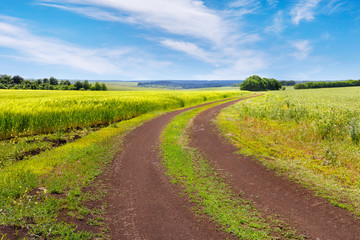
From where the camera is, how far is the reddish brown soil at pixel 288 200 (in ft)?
18.2

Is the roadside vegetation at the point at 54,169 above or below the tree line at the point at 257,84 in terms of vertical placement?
below

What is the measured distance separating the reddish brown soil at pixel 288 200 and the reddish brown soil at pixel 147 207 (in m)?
2.28

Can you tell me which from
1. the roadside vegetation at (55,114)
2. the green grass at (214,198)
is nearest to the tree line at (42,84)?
the roadside vegetation at (55,114)

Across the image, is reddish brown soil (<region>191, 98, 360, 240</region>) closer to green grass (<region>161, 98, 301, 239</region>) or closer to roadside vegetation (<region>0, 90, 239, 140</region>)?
green grass (<region>161, 98, 301, 239</region>)

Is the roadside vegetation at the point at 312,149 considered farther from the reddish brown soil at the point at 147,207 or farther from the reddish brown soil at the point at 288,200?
the reddish brown soil at the point at 147,207

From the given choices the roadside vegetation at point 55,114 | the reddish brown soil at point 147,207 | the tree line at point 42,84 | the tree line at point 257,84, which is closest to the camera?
the reddish brown soil at point 147,207

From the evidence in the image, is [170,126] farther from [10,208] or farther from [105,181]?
[10,208]

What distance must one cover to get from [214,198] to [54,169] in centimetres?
740

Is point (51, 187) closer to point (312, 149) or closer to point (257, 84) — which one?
point (312, 149)

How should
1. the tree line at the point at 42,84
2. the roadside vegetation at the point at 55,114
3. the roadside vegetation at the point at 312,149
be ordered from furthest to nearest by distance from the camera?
the tree line at the point at 42,84, the roadside vegetation at the point at 55,114, the roadside vegetation at the point at 312,149

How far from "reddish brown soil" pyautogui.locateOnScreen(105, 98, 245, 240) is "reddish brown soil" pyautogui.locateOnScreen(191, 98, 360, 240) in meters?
2.28

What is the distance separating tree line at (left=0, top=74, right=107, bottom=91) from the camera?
82.2 metres

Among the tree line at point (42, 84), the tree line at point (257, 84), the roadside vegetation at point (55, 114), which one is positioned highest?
the tree line at point (257, 84)

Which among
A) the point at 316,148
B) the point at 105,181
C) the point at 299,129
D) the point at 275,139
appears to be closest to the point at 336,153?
the point at 316,148
